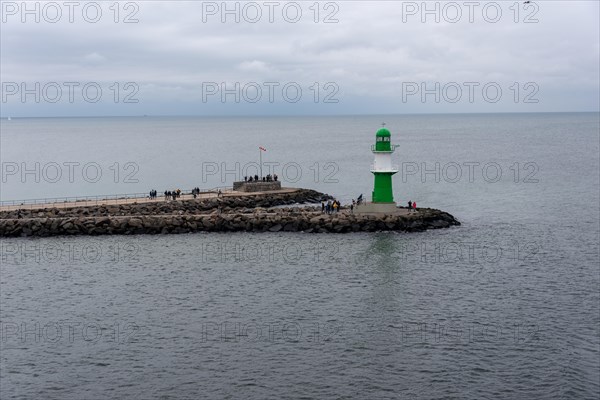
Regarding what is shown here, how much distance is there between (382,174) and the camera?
53344mm

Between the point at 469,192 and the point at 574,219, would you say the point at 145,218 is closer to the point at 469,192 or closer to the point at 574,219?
the point at 574,219

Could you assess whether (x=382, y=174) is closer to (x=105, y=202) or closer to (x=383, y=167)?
(x=383, y=167)

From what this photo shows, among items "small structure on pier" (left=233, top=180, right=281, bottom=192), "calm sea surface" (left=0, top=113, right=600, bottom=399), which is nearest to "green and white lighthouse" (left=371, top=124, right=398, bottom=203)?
"calm sea surface" (left=0, top=113, right=600, bottom=399)

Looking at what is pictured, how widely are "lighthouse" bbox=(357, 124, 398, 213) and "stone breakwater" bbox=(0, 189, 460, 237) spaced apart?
1.21 metres

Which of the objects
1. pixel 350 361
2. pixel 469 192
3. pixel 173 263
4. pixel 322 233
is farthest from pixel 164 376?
pixel 469 192

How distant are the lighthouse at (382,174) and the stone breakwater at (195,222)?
1211 millimetres

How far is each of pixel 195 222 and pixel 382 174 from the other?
14.1m

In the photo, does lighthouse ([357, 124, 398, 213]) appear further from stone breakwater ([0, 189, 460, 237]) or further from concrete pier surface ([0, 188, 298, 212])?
concrete pier surface ([0, 188, 298, 212])

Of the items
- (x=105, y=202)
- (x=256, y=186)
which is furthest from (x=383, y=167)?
(x=105, y=202)

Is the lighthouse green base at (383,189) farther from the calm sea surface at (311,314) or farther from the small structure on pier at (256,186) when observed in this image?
the small structure on pier at (256,186)

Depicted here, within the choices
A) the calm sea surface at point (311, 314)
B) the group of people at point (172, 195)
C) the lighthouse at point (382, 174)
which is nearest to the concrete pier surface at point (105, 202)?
the group of people at point (172, 195)

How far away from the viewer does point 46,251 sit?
150ft

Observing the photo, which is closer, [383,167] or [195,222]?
[195,222]

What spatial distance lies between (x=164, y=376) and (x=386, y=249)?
74.8 feet
